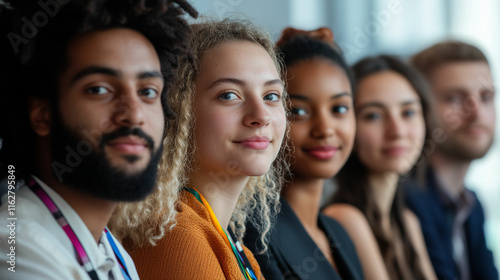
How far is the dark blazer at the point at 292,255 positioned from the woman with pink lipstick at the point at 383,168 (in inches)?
6.1

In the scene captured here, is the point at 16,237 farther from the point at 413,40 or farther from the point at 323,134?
the point at 413,40

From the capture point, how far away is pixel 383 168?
146 cm

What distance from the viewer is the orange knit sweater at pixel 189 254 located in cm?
80

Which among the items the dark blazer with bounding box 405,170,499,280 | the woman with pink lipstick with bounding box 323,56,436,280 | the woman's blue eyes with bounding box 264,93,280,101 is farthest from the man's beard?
the dark blazer with bounding box 405,170,499,280

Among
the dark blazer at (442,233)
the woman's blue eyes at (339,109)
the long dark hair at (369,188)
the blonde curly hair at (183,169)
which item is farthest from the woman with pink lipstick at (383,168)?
the blonde curly hair at (183,169)

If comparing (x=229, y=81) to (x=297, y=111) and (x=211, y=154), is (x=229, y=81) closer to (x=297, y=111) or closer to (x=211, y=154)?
(x=211, y=154)

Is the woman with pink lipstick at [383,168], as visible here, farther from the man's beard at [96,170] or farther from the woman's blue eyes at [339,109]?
the man's beard at [96,170]

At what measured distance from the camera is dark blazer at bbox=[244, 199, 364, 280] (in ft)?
3.52

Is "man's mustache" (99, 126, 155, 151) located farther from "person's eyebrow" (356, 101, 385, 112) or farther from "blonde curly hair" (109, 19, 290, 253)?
"person's eyebrow" (356, 101, 385, 112)

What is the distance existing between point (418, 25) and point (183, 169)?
2151 millimetres

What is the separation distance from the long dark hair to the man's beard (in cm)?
92

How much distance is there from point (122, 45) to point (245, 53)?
1.03 feet

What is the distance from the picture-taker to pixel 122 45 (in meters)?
0.66

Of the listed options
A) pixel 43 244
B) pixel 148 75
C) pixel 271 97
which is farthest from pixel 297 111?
pixel 43 244
